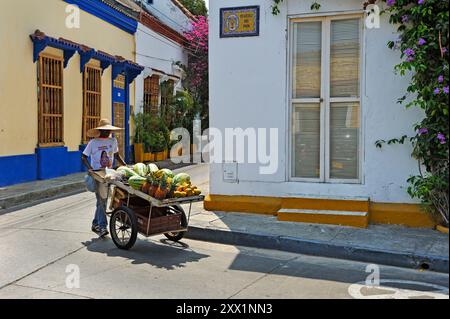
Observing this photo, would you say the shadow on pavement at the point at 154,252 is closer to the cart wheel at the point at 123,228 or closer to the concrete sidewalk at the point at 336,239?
the cart wheel at the point at 123,228

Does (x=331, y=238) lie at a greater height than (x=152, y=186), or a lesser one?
lesser

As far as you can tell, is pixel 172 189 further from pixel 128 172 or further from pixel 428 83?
pixel 428 83

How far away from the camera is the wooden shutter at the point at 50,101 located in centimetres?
1178

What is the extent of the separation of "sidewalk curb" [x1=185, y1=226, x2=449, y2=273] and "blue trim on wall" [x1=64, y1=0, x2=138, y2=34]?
851 cm

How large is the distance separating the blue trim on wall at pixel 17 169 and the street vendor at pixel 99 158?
3.94m

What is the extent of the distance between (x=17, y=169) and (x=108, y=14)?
600 centimetres

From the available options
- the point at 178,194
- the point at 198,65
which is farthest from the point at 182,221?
the point at 198,65

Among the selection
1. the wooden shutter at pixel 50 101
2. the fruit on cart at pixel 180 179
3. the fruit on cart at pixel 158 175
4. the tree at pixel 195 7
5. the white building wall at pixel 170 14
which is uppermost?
the tree at pixel 195 7

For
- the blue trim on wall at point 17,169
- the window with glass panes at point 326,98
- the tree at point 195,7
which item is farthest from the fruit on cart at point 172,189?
the tree at point 195,7

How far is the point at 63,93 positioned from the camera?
12.7m

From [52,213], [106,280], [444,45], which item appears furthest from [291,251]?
[52,213]

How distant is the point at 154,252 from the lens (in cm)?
656

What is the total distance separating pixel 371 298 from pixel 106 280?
2.67 meters

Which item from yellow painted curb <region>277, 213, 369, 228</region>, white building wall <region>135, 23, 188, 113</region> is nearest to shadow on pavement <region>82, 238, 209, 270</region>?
yellow painted curb <region>277, 213, 369, 228</region>
